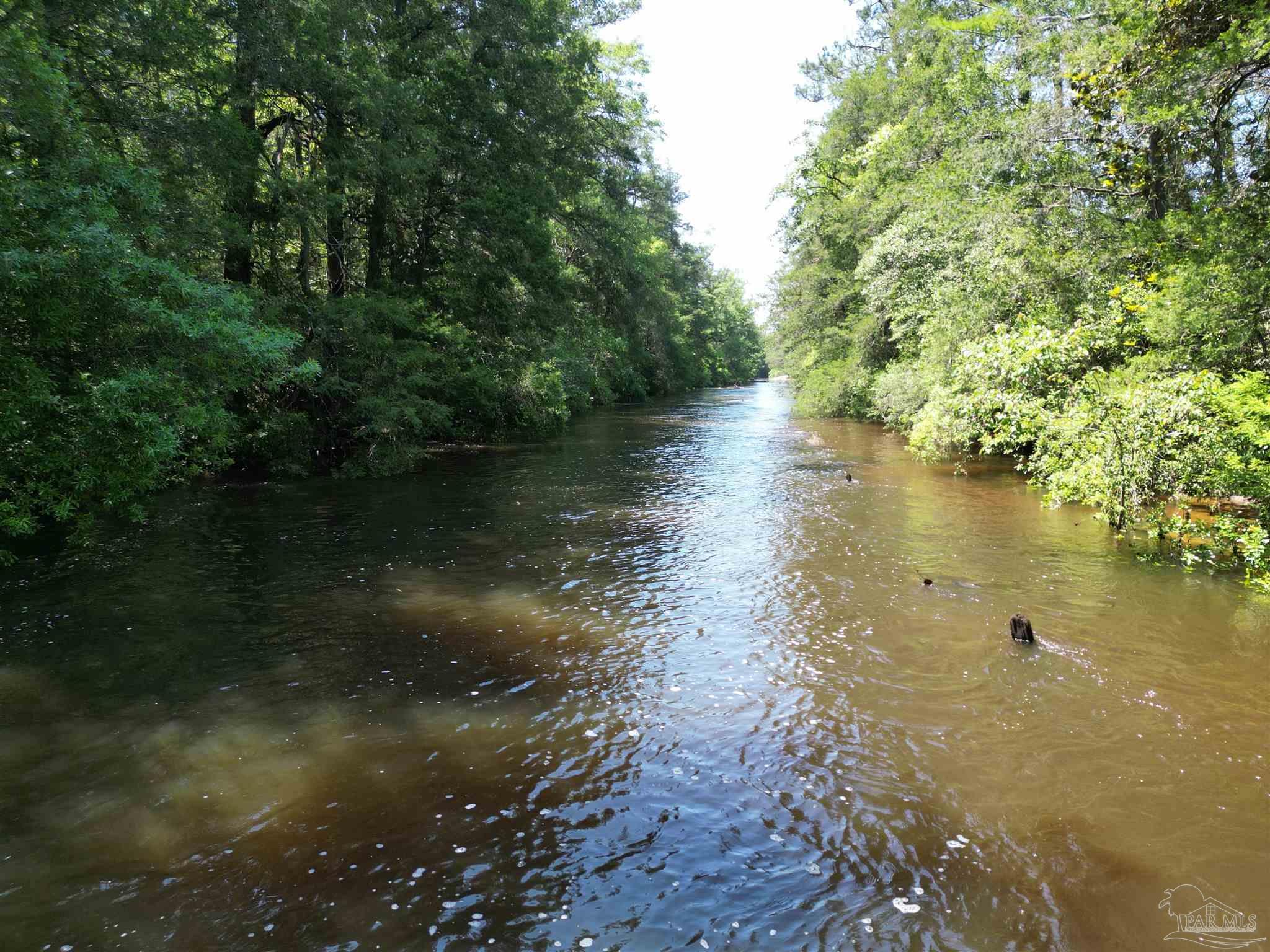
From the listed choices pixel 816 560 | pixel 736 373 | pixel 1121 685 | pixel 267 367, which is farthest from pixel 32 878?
pixel 736 373

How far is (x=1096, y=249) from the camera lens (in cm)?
1265

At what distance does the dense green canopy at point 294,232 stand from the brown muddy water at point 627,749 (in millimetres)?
2725

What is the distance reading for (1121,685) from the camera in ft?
19.9

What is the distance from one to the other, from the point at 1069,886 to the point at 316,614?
7.45 m

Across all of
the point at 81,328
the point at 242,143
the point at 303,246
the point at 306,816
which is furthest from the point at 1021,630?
the point at 303,246

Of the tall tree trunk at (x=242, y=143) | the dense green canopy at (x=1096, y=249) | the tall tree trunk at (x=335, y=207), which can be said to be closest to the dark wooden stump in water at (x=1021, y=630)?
the dense green canopy at (x=1096, y=249)

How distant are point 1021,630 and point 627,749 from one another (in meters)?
4.26

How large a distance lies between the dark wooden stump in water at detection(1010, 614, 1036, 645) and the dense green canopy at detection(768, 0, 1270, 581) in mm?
2732

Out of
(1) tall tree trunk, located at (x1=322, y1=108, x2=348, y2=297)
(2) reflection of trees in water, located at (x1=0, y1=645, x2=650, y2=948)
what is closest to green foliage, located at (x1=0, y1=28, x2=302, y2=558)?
(2) reflection of trees in water, located at (x1=0, y1=645, x2=650, y2=948)

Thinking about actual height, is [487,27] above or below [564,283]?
above

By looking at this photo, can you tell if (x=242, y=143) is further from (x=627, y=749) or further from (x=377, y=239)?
(x=627, y=749)

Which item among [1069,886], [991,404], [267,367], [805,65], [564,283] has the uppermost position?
[805,65]

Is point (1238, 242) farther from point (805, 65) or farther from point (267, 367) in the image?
point (805, 65)

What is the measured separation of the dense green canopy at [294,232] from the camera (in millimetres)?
8148
